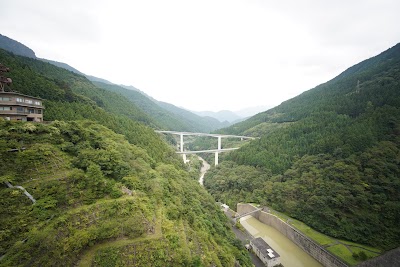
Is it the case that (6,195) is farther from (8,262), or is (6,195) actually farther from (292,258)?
(292,258)

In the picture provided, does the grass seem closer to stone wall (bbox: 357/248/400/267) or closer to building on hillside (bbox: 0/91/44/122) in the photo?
building on hillside (bbox: 0/91/44/122)

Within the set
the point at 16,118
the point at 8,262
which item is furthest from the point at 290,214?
the point at 16,118

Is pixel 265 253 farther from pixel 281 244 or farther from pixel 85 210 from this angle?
pixel 85 210

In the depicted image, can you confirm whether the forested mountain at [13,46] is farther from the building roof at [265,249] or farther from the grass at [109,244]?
the building roof at [265,249]

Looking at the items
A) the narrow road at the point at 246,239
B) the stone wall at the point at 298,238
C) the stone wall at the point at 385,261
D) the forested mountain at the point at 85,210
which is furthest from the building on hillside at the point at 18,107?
the stone wall at the point at 385,261

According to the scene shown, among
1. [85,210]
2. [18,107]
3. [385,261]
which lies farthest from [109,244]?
[385,261]

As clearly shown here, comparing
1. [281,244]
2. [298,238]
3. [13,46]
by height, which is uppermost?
Answer: [13,46]

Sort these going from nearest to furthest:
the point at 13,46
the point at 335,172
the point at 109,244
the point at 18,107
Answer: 1. the point at 109,244
2. the point at 18,107
3. the point at 335,172
4. the point at 13,46
